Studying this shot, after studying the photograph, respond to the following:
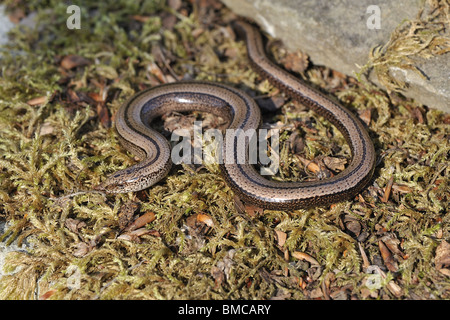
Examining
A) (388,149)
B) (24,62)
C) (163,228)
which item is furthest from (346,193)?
(24,62)

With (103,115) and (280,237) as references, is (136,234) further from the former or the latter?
(103,115)

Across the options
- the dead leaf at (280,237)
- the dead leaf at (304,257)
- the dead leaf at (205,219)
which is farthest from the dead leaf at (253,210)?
the dead leaf at (304,257)

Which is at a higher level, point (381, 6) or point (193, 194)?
point (381, 6)

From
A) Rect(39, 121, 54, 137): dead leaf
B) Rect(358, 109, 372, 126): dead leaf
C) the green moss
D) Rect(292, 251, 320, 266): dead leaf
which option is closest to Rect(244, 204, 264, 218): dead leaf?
the green moss

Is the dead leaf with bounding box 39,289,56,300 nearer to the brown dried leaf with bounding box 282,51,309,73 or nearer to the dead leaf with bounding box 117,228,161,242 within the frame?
the dead leaf with bounding box 117,228,161,242
